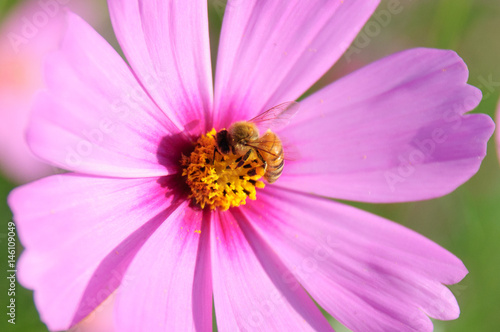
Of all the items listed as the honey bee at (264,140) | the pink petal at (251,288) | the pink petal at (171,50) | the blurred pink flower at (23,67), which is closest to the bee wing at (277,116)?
the honey bee at (264,140)

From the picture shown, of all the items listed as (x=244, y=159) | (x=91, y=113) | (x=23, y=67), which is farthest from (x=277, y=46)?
(x=23, y=67)

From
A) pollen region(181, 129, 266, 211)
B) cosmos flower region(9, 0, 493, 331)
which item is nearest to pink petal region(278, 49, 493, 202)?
cosmos flower region(9, 0, 493, 331)

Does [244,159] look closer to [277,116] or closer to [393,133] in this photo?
[277,116]

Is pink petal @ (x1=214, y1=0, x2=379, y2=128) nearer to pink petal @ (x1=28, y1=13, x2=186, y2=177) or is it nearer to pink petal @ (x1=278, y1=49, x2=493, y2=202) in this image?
pink petal @ (x1=278, y1=49, x2=493, y2=202)

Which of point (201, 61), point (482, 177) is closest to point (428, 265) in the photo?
point (201, 61)

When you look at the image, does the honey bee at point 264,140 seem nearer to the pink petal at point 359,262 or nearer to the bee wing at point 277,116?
the bee wing at point 277,116

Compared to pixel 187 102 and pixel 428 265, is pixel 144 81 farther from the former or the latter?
pixel 428 265
